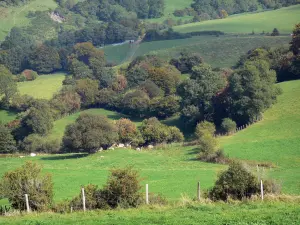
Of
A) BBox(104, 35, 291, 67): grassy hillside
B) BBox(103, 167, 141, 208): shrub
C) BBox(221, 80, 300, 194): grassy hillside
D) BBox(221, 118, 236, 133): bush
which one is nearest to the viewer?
BBox(103, 167, 141, 208): shrub

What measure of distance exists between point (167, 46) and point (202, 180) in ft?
336

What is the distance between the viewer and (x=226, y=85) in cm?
7650

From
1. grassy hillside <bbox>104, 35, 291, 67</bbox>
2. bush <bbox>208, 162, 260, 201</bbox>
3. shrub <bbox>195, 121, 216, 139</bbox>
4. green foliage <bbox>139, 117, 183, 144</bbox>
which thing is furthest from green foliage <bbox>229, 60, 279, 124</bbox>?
grassy hillside <bbox>104, 35, 291, 67</bbox>

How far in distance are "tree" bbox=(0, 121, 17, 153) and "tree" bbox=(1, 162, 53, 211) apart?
46.2 m

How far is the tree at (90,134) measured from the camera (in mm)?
59719

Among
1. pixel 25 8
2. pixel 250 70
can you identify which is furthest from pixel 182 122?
pixel 25 8

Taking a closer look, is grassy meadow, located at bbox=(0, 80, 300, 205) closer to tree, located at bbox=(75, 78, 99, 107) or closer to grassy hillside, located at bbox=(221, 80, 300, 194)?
grassy hillside, located at bbox=(221, 80, 300, 194)

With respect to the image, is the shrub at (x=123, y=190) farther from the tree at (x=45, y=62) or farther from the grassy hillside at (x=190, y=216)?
the tree at (x=45, y=62)

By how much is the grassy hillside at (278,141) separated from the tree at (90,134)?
1163cm

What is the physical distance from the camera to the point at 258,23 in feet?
486

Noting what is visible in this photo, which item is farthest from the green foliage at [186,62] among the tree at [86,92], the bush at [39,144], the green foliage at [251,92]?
the bush at [39,144]

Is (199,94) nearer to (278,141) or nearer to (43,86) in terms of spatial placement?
(278,141)

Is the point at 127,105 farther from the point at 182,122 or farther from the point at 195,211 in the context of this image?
the point at 195,211

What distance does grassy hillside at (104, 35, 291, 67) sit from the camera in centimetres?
11859
